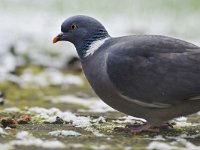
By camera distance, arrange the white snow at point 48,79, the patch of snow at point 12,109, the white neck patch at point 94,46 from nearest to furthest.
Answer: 1. the white neck patch at point 94,46
2. the patch of snow at point 12,109
3. the white snow at point 48,79

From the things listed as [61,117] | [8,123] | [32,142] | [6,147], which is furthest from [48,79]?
[6,147]

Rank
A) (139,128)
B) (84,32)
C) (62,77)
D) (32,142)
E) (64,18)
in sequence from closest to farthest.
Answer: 1. (32,142)
2. (139,128)
3. (84,32)
4. (62,77)
5. (64,18)

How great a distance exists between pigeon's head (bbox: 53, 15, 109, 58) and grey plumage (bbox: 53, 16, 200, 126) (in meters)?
0.38

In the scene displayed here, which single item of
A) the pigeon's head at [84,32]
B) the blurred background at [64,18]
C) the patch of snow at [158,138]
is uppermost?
the blurred background at [64,18]

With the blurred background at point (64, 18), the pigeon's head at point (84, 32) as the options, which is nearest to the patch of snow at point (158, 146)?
the pigeon's head at point (84, 32)

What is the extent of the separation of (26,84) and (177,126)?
3.03 meters

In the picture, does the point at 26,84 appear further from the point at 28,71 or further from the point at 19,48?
the point at 19,48

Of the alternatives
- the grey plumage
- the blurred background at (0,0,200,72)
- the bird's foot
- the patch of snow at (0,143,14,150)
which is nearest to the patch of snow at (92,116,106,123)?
the bird's foot

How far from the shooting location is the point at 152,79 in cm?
452

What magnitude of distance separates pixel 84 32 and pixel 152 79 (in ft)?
2.58

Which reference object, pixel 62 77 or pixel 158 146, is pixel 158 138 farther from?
pixel 62 77

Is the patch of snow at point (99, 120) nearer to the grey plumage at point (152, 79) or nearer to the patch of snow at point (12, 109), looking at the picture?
the grey plumage at point (152, 79)

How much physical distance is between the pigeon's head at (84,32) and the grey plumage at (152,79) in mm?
381

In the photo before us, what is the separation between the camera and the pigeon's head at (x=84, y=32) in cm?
496
